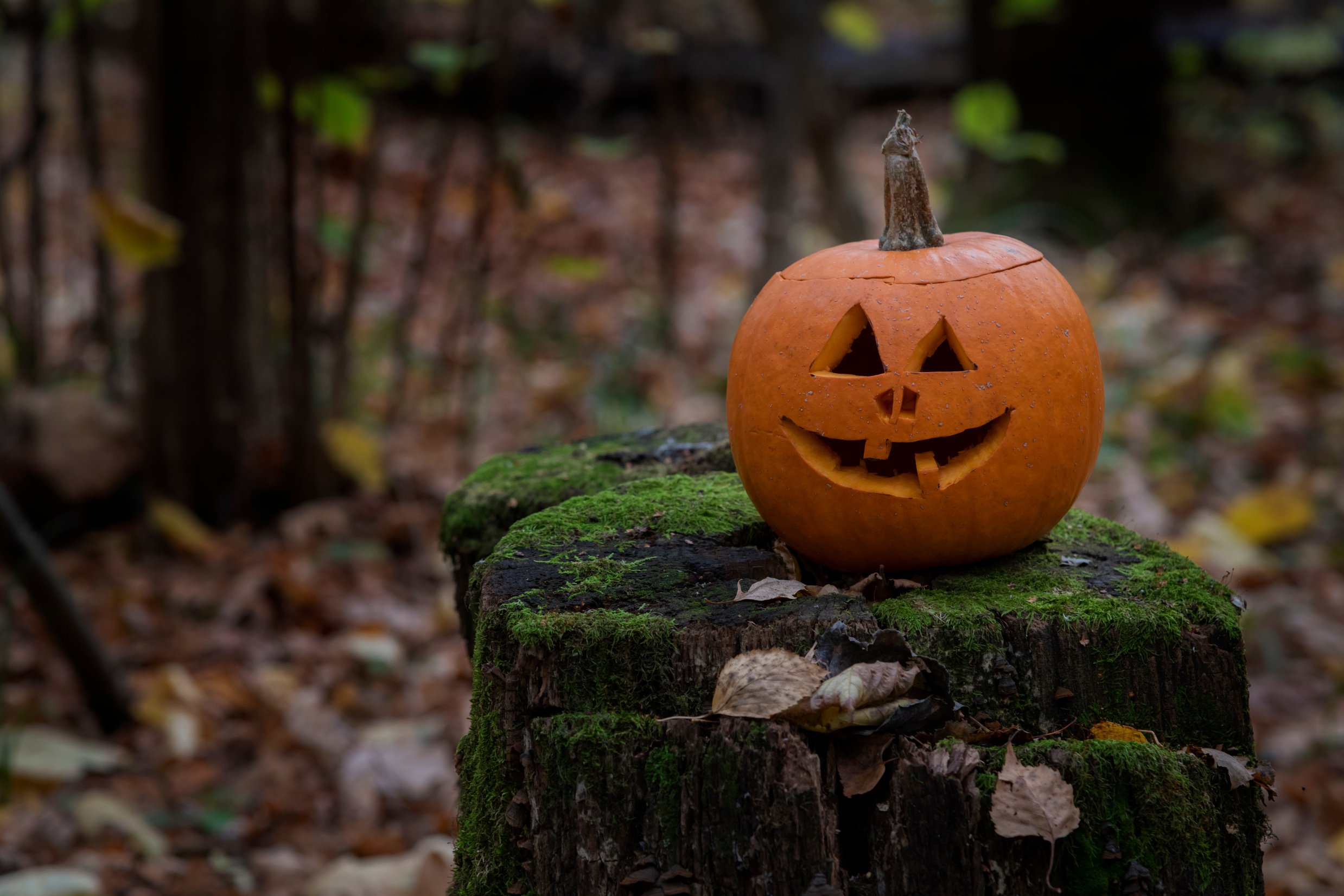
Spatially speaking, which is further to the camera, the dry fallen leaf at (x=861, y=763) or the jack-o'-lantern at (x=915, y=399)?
the jack-o'-lantern at (x=915, y=399)

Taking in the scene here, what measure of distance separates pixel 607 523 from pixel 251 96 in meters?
3.71

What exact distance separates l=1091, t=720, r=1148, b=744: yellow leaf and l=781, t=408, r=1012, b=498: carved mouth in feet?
1.59

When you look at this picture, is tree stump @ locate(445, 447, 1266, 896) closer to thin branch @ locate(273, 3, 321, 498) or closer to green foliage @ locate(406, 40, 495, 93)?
green foliage @ locate(406, 40, 495, 93)

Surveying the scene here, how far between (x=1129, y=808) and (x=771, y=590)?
2.20ft

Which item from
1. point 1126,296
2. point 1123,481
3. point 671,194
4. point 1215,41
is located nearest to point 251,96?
point 671,194

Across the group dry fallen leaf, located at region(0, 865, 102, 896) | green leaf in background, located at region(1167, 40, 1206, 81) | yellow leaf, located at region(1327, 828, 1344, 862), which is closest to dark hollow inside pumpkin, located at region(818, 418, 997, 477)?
yellow leaf, located at region(1327, 828, 1344, 862)

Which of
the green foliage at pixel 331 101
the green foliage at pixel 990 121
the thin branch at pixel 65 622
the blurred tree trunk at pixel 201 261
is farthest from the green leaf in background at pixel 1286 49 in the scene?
the thin branch at pixel 65 622

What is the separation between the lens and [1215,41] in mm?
9789

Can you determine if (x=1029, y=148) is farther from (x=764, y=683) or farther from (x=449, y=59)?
(x=764, y=683)

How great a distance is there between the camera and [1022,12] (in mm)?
7117

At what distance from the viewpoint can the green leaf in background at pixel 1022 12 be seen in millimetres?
6293

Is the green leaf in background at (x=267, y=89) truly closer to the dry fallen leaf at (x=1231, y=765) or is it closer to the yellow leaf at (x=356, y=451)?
the yellow leaf at (x=356, y=451)

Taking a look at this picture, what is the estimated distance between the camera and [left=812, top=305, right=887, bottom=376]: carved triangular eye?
7.00 feet

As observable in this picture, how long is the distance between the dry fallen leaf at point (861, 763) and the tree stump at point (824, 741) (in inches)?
0.8
